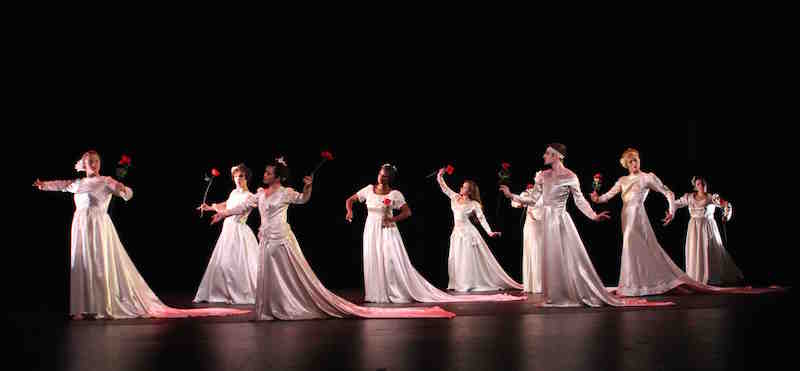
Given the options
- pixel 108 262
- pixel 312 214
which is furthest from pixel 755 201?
pixel 108 262

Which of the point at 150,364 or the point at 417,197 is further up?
the point at 417,197

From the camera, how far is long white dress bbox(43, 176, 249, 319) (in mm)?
6766

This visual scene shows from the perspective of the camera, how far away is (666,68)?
1080 cm

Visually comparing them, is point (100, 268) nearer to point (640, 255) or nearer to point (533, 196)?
point (533, 196)

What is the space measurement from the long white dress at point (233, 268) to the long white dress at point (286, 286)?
2348mm

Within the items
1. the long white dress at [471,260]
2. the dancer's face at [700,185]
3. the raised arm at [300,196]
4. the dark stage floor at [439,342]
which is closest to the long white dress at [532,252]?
the long white dress at [471,260]

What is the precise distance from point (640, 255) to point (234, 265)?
15.7 ft

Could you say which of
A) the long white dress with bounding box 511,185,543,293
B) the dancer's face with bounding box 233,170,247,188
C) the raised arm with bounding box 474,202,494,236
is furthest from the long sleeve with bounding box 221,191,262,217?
the raised arm with bounding box 474,202,494,236

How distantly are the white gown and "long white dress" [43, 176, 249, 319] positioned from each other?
4463 millimetres

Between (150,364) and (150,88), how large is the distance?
6.31 m

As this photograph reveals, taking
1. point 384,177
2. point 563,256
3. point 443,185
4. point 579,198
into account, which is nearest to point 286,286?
point 384,177

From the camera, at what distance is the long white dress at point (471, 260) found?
10.4 metres

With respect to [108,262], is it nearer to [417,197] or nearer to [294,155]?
[294,155]

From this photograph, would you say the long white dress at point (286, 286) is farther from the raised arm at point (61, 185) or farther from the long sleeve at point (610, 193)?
the long sleeve at point (610, 193)
